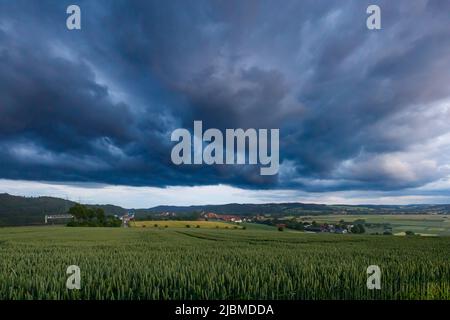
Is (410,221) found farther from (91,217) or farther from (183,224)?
(91,217)

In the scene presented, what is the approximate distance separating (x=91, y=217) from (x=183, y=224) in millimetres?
39782

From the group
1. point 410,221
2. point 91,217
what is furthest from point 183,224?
point 410,221

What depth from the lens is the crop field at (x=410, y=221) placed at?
47438 millimetres

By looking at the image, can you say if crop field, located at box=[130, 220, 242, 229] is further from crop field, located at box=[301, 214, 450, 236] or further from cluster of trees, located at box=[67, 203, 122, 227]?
crop field, located at box=[301, 214, 450, 236]

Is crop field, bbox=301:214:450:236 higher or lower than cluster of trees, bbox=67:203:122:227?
higher

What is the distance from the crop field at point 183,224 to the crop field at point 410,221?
66.5 feet

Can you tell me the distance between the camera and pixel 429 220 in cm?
4950

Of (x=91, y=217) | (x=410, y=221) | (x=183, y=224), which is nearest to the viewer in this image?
(x=410, y=221)

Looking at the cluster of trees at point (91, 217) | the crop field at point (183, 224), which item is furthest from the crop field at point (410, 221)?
the cluster of trees at point (91, 217)

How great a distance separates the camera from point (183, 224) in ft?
271

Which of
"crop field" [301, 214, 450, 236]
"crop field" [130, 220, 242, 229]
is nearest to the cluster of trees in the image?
"crop field" [130, 220, 242, 229]

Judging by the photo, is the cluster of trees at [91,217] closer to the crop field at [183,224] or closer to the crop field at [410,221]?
the crop field at [183,224]

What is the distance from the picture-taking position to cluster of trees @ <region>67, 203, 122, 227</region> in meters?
102

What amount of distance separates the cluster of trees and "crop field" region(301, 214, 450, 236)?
6666 centimetres
